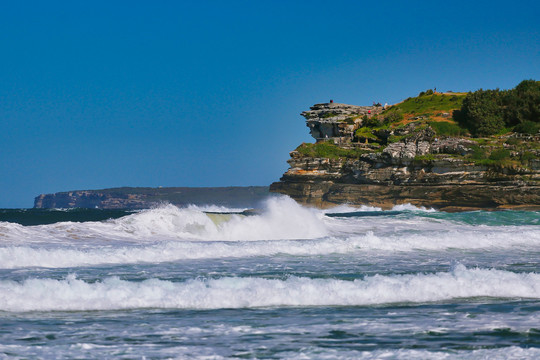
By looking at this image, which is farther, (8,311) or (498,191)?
(498,191)

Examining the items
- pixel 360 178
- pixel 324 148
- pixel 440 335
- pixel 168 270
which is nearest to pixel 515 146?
pixel 360 178

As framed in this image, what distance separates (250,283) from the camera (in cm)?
1067

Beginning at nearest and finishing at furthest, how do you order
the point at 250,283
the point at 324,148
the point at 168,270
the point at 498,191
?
the point at 250,283 < the point at 168,270 < the point at 498,191 < the point at 324,148

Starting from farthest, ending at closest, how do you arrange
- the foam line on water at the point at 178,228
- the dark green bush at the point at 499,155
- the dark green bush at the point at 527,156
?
the dark green bush at the point at 499,155
the dark green bush at the point at 527,156
the foam line on water at the point at 178,228


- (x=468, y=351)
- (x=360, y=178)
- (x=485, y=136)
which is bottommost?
(x=468, y=351)

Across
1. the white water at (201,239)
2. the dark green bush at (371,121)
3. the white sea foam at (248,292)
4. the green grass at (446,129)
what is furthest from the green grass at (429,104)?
the white sea foam at (248,292)

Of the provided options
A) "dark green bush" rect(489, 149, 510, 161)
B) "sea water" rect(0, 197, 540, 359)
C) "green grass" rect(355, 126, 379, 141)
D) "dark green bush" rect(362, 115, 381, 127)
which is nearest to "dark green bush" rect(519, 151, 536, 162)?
"dark green bush" rect(489, 149, 510, 161)

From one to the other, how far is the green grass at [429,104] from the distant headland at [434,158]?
1.82 feet

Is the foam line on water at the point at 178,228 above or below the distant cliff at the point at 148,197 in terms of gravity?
below

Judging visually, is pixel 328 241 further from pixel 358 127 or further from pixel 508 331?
pixel 358 127

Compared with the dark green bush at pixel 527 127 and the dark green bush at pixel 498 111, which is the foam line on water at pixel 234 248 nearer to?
the dark green bush at pixel 527 127

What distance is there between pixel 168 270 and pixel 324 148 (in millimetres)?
45390

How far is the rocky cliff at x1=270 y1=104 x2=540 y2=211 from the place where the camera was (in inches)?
1797

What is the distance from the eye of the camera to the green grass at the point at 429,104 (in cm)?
6612
